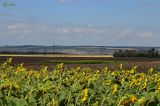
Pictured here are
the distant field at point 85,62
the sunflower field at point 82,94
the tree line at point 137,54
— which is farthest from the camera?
the tree line at point 137,54

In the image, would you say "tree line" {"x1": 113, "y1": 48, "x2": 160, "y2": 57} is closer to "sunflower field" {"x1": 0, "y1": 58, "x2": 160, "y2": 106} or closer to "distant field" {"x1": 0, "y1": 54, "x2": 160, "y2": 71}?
"distant field" {"x1": 0, "y1": 54, "x2": 160, "y2": 71}

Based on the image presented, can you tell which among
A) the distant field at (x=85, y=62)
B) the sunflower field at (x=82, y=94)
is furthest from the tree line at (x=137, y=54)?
the sunflower field at (x=82, y=94)

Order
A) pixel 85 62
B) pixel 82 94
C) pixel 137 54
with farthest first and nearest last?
1. pixel 137 54
2. pixel 85 62
3. pixel 82 94

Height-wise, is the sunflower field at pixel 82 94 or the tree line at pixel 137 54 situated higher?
the sunflower field at pixel 82 94

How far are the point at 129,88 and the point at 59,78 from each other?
1.00 m

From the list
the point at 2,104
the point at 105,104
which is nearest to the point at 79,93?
the point at 105,104

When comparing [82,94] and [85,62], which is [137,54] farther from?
[82,94]

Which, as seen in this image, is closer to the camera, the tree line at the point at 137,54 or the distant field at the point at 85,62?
the distant field at the point at 85,62

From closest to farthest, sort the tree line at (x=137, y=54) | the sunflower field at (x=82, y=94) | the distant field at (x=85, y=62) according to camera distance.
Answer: the sunflower field at (x=82, y=94)
the distant field at (x=85, y=62)
the tree line at (x=137, y=54)

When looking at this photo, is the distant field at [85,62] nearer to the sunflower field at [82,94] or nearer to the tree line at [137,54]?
the tree line at [137,54]

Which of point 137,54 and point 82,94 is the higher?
point 82,94

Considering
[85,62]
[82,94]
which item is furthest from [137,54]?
[82,94]

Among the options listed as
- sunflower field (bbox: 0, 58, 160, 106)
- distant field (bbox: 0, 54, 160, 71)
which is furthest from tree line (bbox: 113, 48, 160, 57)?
sunflower field (bbox: 0, 58, 160, 106)

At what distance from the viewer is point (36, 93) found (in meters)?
4.07
